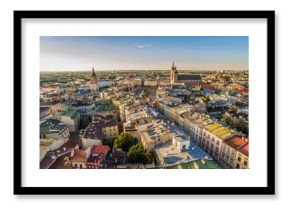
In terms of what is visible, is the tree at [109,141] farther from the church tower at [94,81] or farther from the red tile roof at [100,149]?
the church tower at [94,81]

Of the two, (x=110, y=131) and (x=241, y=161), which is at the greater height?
(x=110, y=131)

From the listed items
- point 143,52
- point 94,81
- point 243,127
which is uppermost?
point 143,52

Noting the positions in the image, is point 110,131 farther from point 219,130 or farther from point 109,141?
point 219,130

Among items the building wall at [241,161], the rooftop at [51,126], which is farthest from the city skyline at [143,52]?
the building wall at [241,161]

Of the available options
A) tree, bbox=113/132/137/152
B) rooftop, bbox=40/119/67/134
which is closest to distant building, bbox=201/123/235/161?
tree, bbox=113/132/137/152

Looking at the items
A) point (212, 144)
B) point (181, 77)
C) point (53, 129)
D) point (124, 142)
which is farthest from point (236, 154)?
point (53, 129)

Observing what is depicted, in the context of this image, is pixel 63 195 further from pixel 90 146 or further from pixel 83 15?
pixel 83 15
